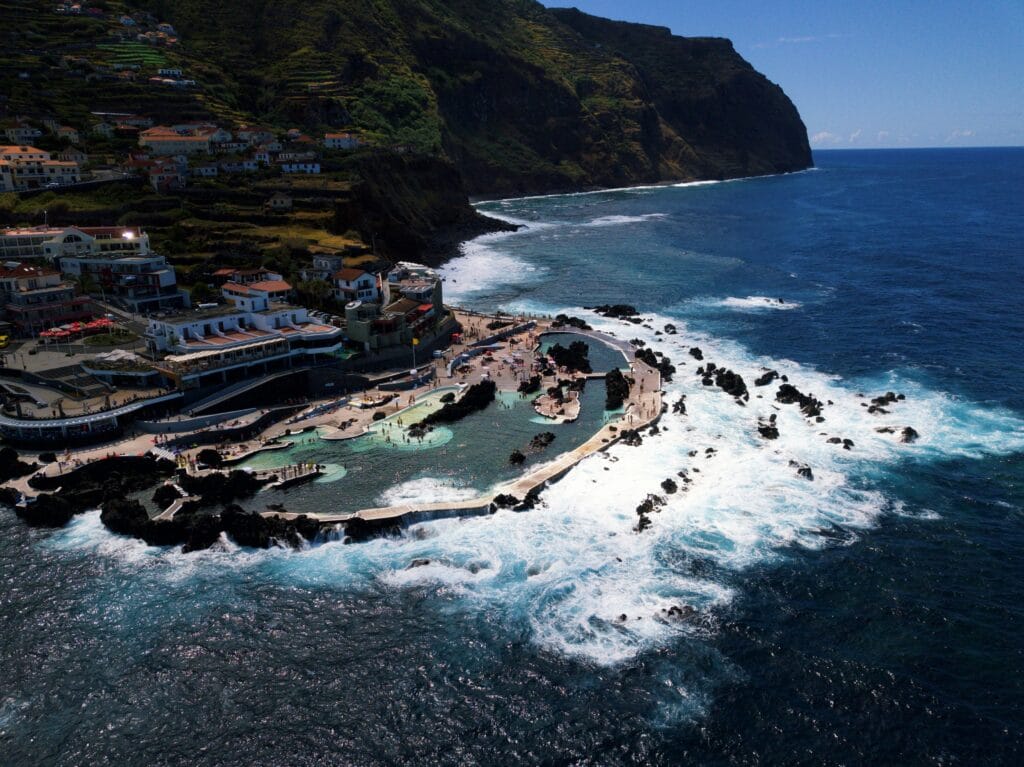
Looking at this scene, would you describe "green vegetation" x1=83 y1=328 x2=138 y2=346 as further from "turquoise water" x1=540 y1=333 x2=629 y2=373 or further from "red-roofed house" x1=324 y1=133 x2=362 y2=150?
"red-roofed house" x1=324 y1=133 x2=362 y2=150

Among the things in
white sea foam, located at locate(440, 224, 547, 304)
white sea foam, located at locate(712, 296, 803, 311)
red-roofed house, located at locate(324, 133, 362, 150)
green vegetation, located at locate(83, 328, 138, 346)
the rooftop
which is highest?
red-roofed house, located at locate(324, 133, 362, 150)

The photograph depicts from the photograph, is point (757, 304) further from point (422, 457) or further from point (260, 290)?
point (260, 290)

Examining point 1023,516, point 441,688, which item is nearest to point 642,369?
point 1023,516

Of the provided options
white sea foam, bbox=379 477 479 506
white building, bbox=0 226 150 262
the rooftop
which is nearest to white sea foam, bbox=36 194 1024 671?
white sea foam, bbox=379 477 479 506

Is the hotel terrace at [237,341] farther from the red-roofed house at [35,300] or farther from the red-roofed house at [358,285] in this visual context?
the red-roofed house at [35,300]

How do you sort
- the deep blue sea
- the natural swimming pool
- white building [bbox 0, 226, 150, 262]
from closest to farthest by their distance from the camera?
the deep blue sea → the natural swimming pool → white building [bbox 0, 226, 150, 262]

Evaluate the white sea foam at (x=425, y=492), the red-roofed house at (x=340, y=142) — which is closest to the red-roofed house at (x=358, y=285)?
the white sea foam at (x=425, y=492)
